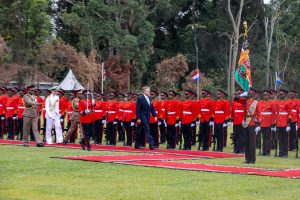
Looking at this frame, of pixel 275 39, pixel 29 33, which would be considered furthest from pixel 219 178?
pixel 275 39

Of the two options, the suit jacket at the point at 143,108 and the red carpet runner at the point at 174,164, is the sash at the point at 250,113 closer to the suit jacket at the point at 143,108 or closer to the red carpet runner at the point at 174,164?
the red carpet runner at the point at 174,164

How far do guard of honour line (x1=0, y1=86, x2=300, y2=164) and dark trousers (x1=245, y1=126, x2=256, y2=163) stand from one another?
0.27 m

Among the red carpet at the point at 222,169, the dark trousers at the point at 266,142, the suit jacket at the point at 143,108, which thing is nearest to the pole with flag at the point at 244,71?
the red carpet at the point at 222,169

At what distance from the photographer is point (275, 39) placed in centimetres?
6994

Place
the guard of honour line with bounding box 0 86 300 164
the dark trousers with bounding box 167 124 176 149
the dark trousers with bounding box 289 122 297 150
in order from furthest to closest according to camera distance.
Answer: the dark trousers with bounding box 167 124 176 149, the dark trousers with bounding box 289 122 297 150, the guard of honour line with bounding box 0 86 300 164

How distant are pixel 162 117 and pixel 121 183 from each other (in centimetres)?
1158

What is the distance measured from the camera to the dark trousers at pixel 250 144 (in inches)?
758

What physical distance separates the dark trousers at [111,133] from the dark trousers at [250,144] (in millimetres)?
8313

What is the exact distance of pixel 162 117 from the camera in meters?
26.1

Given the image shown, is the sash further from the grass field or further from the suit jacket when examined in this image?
the suit jacket

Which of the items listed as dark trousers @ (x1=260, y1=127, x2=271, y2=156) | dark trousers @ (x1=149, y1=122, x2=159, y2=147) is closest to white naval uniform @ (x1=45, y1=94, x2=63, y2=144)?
dark trousers @ (x1=149, y1=122, x2=159, y2=147)

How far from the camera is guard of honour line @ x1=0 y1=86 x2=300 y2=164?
2284 cm

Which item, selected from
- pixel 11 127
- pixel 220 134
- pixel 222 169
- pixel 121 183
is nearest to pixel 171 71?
pixel 11 127

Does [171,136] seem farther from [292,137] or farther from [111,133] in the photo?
[292,137]
